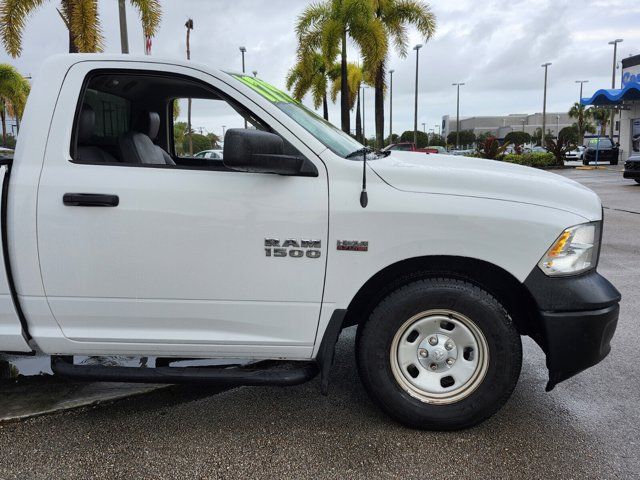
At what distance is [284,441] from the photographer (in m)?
2.96

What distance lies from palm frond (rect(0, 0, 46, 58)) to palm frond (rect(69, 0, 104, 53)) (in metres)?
1.49

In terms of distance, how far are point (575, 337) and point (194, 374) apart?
1.92 metres

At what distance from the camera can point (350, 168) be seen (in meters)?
2.81

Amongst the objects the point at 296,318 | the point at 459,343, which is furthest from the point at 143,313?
the point at 459,343

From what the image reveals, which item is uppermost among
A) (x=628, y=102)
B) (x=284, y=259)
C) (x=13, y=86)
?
(x=13, y=86)

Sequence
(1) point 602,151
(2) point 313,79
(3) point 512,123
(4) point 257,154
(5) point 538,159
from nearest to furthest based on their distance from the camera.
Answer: (4) point 257,154 → (5) point 538,159 → (1) point 602,151 → (2) point 313,79 → (3) point 512,123

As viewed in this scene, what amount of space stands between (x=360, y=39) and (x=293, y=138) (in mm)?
23408

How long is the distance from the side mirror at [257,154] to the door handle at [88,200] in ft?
1.98

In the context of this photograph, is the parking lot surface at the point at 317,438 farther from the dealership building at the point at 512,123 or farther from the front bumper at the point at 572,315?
the dealership building at the point at 512,123

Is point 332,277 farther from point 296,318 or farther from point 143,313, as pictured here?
point 143,313

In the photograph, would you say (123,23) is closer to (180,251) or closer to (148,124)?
(148,124)

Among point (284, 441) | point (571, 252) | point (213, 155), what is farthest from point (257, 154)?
point (213, 155)

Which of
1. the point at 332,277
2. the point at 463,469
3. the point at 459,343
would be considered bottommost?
the point at 463,469

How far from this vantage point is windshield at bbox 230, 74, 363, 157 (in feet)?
9.77
